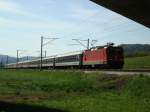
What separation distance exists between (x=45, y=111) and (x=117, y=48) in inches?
1453

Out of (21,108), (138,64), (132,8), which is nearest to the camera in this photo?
(132,8)

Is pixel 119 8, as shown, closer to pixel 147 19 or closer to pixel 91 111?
pixel 147 19

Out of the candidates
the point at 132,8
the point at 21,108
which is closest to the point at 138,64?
the point at 21,108

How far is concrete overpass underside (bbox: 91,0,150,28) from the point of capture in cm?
894

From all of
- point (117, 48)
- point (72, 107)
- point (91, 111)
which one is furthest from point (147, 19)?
point (117, 48)

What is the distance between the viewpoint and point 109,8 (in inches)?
367

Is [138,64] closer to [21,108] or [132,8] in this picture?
[21,108]

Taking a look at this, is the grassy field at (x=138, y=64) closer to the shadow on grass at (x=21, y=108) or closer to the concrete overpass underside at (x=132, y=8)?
the shadow on grass at (x=21, y=108)

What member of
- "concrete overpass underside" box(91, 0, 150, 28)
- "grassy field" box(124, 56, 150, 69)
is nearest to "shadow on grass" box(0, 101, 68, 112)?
"concrete overpass underside" box(91, 0, 150, 28)

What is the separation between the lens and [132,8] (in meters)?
9.51

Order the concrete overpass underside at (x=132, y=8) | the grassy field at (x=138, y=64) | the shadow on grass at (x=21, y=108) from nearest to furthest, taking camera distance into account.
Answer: the concrete overpass underside at (x=132, y=8) → the shadow on grass at (x=21, y=108) → the grassy field at (x=138, y=64)

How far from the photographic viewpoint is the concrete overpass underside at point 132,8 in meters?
8.94

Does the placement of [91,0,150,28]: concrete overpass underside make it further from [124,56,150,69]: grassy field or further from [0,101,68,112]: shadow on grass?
→ [124,56,150,69]: grassy field

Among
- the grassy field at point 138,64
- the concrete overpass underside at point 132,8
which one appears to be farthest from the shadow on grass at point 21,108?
the grassy field at point 138,64
